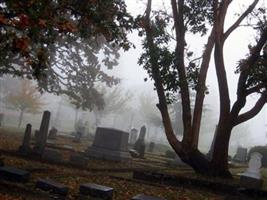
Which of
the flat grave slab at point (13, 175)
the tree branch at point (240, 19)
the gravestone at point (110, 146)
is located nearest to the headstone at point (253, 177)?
the tree branch at point (240, 19)

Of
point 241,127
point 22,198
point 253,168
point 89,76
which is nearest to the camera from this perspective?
point 22,198

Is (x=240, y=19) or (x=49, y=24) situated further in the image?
(x=240, y=19)

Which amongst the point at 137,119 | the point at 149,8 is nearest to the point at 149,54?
the point at 149,8

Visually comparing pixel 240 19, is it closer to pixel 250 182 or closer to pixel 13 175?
pixel 250 182

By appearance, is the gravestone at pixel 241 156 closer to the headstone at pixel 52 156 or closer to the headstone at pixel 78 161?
the headstone at pixel 78 161

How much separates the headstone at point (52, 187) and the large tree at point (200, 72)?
7.35 metres

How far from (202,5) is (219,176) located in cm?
679

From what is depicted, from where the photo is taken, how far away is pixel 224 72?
1667 cm

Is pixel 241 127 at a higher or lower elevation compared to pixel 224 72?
higher

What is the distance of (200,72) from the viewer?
56.5 feet

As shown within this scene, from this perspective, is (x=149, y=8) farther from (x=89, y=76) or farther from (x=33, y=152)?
(x=89, y=76)

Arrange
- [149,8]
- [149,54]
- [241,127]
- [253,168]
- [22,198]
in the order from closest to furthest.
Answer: [22,198] < [253,168] < [149,54] < [149,8] < [241,127]

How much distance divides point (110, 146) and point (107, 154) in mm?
602

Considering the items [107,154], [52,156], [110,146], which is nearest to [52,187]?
[52,156]
